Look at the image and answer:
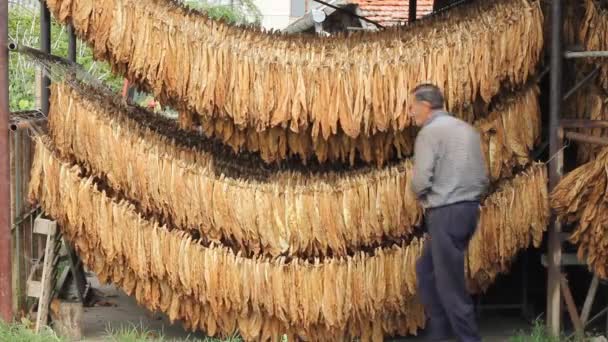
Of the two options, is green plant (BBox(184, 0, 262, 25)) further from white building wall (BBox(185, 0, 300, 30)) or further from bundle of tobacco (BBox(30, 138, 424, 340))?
bundle of tobacco (BBox(30, 138, 424, 340))

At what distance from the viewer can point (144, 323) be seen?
30.6ft

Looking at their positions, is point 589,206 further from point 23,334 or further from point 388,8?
point 388,8

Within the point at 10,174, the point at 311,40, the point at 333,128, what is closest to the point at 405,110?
the point at 333,128

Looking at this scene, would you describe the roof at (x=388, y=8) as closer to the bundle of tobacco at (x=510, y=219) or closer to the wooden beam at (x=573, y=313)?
the bundle of tobacco at (x=510, y=219)

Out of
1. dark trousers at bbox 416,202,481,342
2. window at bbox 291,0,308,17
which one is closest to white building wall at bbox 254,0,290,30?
window at bbox 291,0,308,17

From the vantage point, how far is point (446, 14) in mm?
9023

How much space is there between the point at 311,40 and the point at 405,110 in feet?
3.59

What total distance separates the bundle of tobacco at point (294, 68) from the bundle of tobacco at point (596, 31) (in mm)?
451

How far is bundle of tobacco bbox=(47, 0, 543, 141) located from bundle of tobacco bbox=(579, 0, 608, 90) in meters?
0.45

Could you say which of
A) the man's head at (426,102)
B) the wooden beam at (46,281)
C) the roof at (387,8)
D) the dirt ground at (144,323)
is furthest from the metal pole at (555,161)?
the roof at (387,8)

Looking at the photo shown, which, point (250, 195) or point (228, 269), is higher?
point (250, 195)

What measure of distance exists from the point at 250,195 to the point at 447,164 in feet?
5.66

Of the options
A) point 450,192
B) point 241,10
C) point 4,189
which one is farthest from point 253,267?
point 241,10

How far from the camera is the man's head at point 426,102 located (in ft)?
24.0
